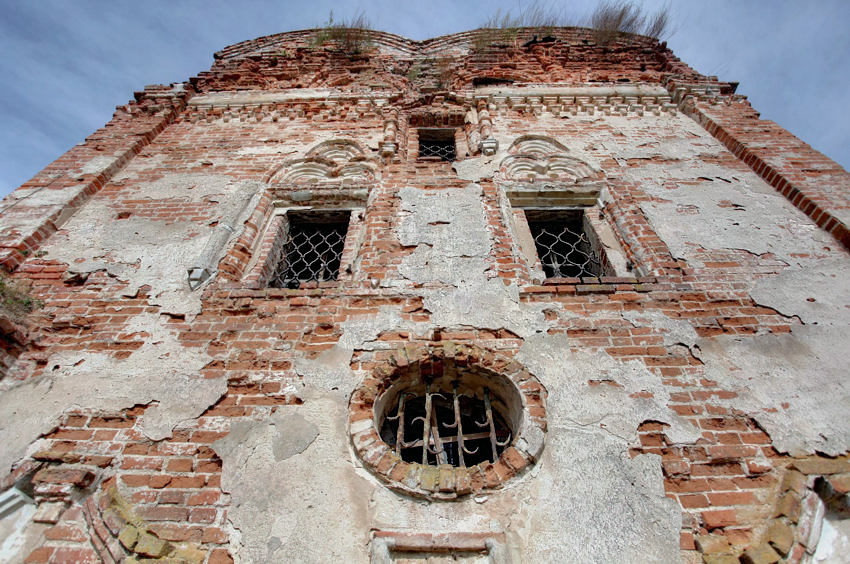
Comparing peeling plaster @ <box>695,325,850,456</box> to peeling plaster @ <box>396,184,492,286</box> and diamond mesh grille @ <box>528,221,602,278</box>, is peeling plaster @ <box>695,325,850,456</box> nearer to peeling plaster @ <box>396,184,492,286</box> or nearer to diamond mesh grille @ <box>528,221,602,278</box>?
diamond mesh grille @ <box>528,221,602,278</box>

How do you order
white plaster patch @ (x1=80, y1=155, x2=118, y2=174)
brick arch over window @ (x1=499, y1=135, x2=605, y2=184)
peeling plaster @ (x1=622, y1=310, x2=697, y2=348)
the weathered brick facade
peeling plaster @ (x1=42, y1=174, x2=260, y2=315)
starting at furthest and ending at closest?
1. brick arch over window @ (x1=499, y1=135, x2=605, y2=184)
2. white plaster patch @ (x1=80, y1=155, x2=118, y2=174)
3. peeling plaster @ (x1=42, y1=174, x2=260, y2=315)
4. peeling plaster @ (x1=622, y1=310, x2=697, y2=348)
5. the weathered brick facade

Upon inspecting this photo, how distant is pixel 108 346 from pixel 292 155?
314 centimetres

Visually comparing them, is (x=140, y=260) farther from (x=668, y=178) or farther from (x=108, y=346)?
(x=668, y=178)

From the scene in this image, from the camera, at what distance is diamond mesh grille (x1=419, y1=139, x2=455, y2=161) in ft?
20.0

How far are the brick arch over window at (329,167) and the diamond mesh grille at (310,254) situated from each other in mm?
648

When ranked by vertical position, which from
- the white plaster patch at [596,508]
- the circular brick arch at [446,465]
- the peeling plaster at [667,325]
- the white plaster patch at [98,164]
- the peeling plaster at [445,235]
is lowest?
the white plaster patch at [596,508]

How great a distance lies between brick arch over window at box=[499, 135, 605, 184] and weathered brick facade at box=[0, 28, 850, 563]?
0.11 feet

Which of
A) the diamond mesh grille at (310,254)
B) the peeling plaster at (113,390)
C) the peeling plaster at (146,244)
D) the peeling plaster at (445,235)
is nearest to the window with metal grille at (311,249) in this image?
the diamond mesh grille at (310,254)

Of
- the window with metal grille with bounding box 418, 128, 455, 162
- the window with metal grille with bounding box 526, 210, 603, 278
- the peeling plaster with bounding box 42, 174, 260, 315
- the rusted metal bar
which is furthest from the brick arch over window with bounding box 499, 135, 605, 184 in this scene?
the peeling plaster with bounding box 42, 174, 260, 315

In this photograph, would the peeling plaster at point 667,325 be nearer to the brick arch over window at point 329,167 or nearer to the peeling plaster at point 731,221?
the peeling plaster at point 731,221

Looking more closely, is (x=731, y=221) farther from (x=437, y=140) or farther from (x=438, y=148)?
(x=437, y=140)

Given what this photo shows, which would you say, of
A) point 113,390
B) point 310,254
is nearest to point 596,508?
point 113,390

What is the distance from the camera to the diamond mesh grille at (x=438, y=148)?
609 centimetres

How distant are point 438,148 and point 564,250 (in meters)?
2.61
